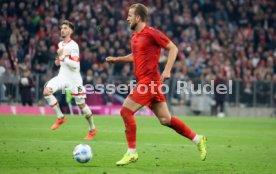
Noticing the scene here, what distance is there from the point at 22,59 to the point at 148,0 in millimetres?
9536

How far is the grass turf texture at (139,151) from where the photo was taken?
10844mm

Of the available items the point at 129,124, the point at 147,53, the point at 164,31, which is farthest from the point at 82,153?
the point at 164,31

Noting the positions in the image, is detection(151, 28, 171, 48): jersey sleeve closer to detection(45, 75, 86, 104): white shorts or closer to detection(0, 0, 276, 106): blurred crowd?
detection(45, 75, 86, 104): white shorts

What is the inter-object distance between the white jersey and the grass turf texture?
1.65 meters

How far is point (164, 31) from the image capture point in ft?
119

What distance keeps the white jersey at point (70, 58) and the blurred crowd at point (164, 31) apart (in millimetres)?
12530

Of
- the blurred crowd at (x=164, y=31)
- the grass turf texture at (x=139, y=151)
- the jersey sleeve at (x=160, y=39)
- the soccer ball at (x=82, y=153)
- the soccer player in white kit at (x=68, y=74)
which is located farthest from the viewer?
the blurred crowd at (x=164, y=31)

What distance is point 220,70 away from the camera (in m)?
34.2

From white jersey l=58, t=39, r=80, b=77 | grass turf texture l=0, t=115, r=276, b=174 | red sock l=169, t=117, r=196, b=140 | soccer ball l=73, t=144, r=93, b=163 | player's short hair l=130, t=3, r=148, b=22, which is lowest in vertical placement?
grass turf texture l=0, t=115, r=276, b=174

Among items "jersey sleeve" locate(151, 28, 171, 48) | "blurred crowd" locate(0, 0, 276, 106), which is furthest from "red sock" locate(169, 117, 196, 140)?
"blurred crowd" locate(0, 0, 276, 106)

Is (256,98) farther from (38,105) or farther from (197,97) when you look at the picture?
(38,105)

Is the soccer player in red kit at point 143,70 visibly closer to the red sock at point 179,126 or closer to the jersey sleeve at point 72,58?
the red sock at point 179,126

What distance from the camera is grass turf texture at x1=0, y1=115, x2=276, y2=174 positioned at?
35.6 feet

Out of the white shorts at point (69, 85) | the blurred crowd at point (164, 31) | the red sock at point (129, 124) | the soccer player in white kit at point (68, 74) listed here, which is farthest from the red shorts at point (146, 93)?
the blurred crowd at point (164, 31)
